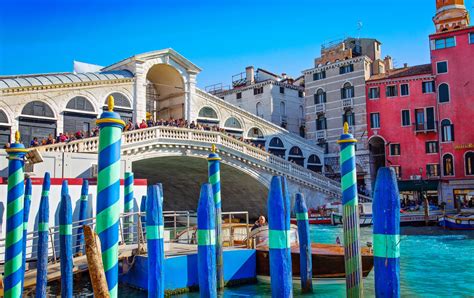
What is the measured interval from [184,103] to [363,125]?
9.35 m

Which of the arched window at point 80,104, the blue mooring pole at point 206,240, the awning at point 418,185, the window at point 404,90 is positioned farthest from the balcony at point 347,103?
the blue mooring pole at point 206,240

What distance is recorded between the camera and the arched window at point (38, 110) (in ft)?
54.3

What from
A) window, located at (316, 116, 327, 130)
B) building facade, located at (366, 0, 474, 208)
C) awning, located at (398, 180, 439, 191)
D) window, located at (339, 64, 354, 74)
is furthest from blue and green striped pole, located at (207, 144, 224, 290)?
window, located at (316, 116, 327, 130)

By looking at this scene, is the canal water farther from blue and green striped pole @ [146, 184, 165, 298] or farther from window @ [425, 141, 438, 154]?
window @ [425, 141, 438, 154]

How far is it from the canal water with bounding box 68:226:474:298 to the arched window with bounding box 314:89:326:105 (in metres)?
10.9

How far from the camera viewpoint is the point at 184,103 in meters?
21.5

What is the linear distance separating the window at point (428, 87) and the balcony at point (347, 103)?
345 centimetres

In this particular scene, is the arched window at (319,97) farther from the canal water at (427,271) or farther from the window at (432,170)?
the canal water at (427,271)

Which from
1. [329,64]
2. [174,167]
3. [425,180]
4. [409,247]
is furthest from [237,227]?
[329,64]

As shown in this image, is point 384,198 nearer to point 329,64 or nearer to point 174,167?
point 174,167

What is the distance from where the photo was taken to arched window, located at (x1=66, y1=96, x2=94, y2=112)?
58.3 ft

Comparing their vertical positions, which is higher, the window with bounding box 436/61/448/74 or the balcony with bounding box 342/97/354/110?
the window with bounding box 436/61/448/74

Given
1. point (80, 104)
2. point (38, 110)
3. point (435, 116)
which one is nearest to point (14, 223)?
point (38, 110)

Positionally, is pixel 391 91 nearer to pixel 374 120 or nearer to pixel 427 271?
pixel 374 120
